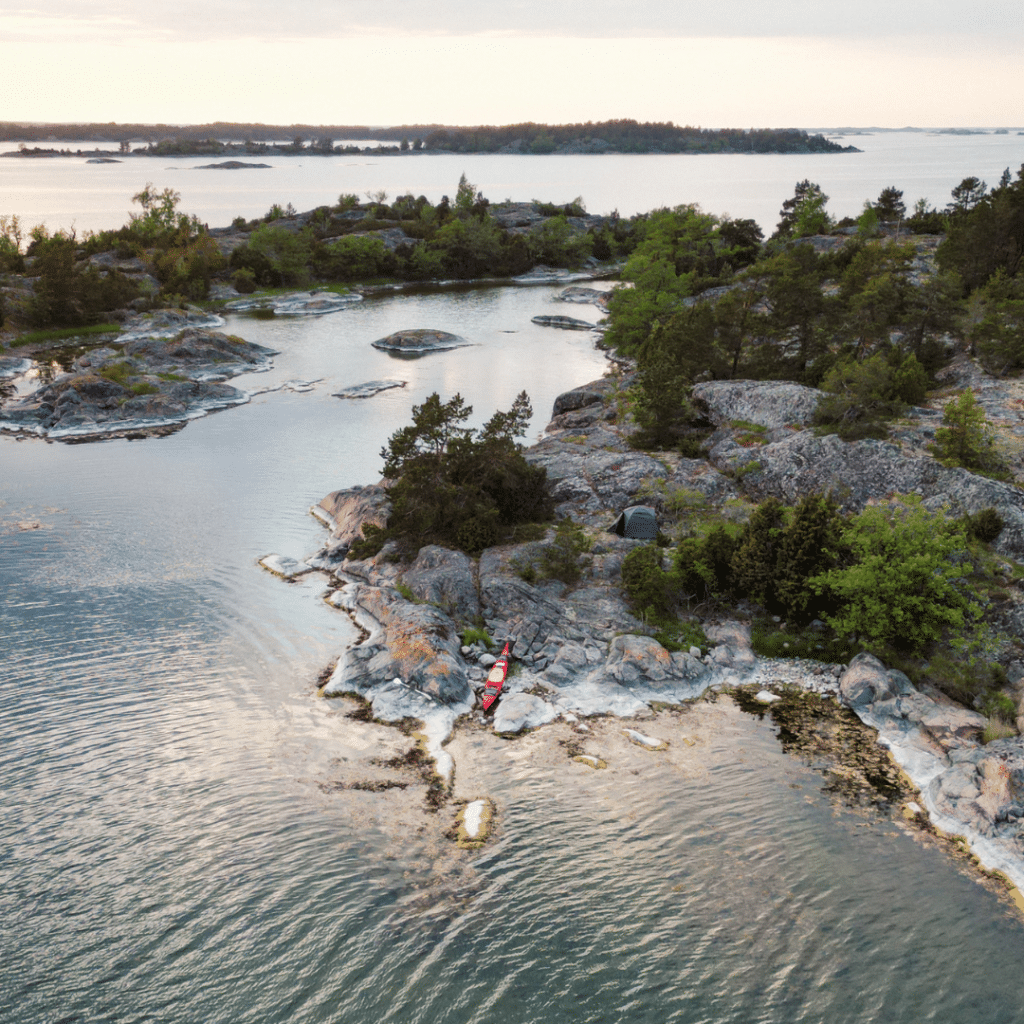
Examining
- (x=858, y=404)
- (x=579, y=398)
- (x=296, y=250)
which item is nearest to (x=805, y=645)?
(x=858, y=404)

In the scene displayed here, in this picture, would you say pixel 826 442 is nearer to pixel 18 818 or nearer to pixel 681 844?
pixel 681 844

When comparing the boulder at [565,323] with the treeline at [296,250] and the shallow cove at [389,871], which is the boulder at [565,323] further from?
the shallow cove at [389,871]

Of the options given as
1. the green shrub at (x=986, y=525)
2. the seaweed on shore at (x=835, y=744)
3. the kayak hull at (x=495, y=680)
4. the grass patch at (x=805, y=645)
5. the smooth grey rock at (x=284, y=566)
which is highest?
the green shrub at (x=986, y=525)

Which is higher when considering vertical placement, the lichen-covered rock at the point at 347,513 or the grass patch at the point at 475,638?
the lichen-covered rock at the point at 347,513

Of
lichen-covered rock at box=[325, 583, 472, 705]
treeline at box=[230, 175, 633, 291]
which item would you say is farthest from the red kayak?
treeline at box=[230, 175, 633, 291]

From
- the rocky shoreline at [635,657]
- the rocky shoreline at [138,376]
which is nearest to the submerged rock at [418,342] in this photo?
the rocky shoreline at [138,376]
